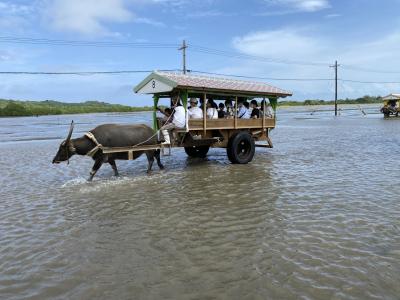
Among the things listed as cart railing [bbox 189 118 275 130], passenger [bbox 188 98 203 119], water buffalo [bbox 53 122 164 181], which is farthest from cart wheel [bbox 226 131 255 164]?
water buffalo [bbox 53 122 164 181]

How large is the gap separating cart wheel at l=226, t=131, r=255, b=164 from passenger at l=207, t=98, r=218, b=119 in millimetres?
859

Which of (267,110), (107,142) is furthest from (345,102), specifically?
(107,142)

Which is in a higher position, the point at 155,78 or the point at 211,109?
the point at 155,78

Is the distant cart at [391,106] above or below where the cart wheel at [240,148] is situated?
above

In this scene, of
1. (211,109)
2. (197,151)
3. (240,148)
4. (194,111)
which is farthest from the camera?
(197,151)

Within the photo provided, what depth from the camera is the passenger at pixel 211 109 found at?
1121cm

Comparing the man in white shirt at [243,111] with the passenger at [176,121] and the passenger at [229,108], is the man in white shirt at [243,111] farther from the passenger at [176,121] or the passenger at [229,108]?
the passenger at [176,121]

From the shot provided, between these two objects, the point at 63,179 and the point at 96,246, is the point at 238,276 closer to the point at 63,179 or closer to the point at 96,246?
the point at 96,246

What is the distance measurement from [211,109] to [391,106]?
114 feet

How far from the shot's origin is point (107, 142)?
9.29 meters

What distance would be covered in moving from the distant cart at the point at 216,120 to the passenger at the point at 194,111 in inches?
5.7

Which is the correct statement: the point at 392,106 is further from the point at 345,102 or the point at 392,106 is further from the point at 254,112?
the point at 345,102

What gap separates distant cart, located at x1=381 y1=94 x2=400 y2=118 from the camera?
3903 cm

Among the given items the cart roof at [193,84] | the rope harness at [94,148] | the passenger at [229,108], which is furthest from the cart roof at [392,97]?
the rope harness at [94,148]
